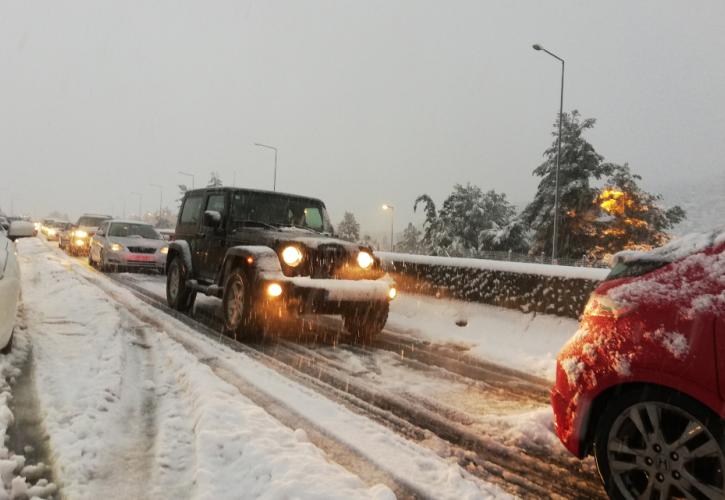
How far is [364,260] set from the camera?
689 centimetres

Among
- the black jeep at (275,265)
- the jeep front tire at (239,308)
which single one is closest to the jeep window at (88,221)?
the black jeep at (275,265)

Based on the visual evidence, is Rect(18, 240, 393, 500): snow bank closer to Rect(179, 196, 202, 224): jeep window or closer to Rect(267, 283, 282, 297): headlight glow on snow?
Rect(267, 283, 282, 297): headlight glow on snow

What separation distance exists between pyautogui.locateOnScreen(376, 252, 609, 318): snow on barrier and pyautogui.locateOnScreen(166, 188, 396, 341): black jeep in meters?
2.31

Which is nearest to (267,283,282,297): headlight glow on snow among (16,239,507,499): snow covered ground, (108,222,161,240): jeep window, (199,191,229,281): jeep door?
(16,239,507,499): snow covered ground

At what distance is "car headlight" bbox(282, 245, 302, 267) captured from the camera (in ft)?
21.3

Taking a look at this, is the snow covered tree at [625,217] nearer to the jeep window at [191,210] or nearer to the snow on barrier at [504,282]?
the snow on barrier at [504,282]

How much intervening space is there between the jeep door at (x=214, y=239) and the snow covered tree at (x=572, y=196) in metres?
35.1

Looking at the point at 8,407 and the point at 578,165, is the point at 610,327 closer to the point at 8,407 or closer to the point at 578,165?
the point at 8,407

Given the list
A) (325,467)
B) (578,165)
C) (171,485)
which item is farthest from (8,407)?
(578,165)

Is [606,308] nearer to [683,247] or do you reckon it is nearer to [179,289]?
[683,247]

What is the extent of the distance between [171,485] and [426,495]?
1374 mm

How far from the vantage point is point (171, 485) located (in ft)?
9.18

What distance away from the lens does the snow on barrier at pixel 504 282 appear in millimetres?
7312

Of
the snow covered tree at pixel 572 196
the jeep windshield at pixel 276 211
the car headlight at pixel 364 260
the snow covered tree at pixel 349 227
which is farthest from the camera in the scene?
the snow covered tree at pixel 349 227
